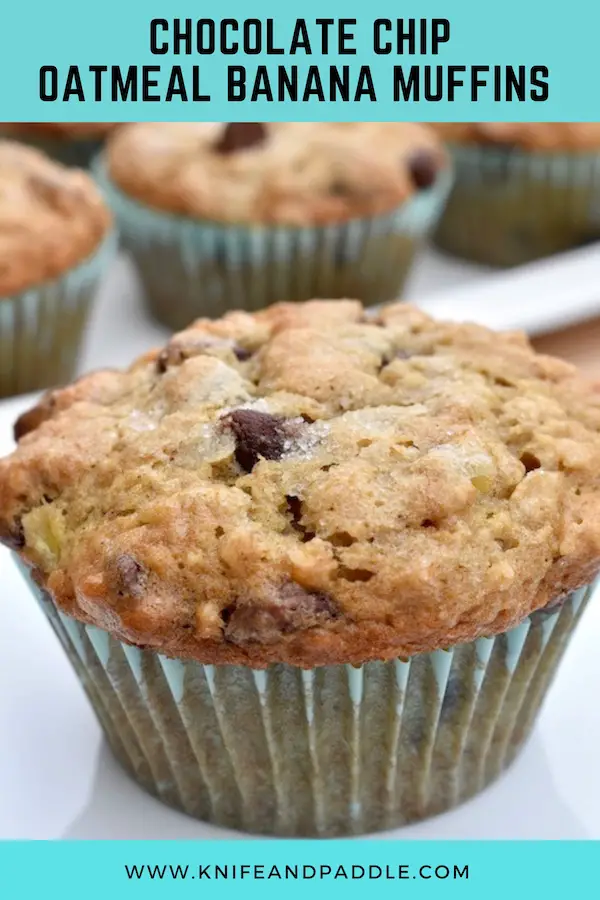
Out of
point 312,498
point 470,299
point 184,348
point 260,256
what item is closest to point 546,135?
point 470,299

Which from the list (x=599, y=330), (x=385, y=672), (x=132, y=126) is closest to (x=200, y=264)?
(x=132, y=126)

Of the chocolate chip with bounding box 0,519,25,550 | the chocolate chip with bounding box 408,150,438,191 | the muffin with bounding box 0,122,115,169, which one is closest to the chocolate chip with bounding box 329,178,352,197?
the chocolate chip with bounding box 408,150,438,191

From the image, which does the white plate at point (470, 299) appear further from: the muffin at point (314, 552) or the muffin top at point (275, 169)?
the muffin at point (314, 552)

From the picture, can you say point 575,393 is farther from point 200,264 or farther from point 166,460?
point 200,264

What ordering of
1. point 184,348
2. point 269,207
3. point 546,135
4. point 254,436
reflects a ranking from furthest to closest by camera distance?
1. point 546,135
2. point 269,207
3. point 184,348
4. point 254,436

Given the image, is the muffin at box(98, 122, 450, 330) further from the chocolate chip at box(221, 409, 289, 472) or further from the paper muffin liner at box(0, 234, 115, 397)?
the chocolate chip at box(221, 409, 289, 472)

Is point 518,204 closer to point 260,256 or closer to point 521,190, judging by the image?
point 521,190

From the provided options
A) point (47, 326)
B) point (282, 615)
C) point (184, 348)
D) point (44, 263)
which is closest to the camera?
point (282, 615)
